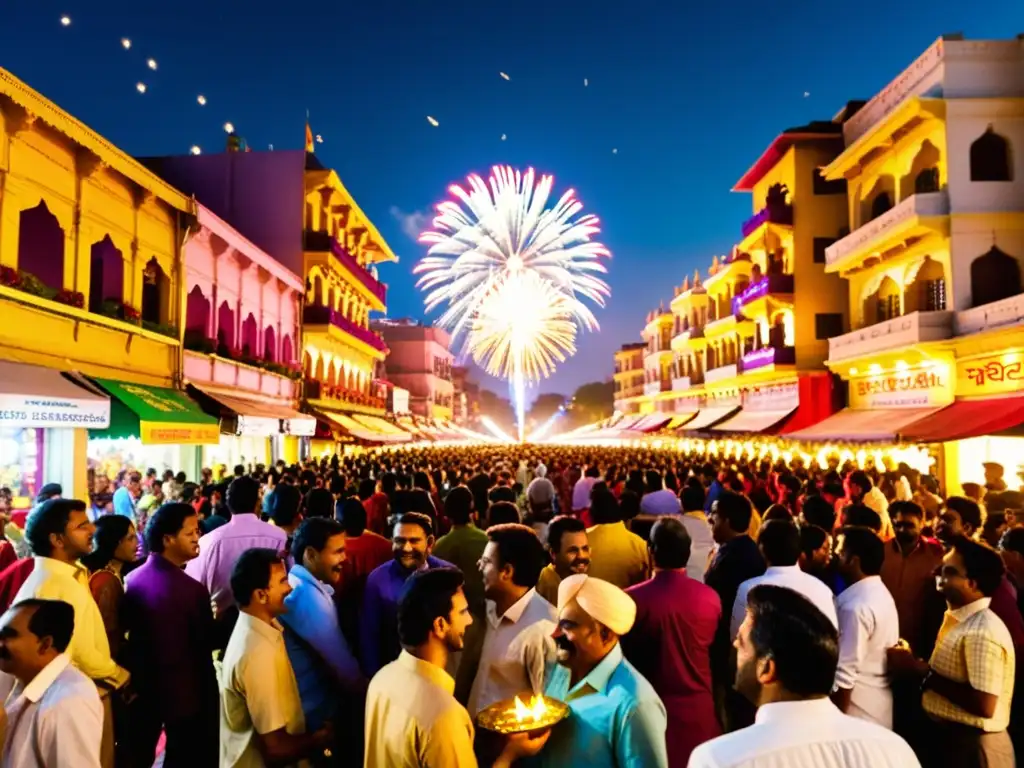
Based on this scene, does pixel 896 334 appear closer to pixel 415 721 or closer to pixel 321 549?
pixel 321 549

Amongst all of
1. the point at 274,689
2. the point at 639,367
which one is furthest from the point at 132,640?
the point at 639,367

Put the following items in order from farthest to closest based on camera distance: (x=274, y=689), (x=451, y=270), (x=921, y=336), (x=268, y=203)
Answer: (x=451, y=270) → (x=268, y=203) → (x=921, y=336) → (x=274, y=689)

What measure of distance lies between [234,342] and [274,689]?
739 inches

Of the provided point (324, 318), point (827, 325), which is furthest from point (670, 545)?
point (827, 325)

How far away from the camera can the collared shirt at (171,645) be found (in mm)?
4262

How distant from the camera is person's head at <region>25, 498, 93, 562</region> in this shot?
4.18 m

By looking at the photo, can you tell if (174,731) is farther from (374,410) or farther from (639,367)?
(639,367)

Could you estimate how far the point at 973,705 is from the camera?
142 inches

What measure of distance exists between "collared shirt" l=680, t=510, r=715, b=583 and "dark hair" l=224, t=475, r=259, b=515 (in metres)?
3.99

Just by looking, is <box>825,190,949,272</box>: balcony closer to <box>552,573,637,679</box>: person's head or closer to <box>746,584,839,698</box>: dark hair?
<box>552,573,637,679</box>: person's head

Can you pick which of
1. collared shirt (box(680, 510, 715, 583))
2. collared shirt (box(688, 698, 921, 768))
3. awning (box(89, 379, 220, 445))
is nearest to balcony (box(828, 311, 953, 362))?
collared shirt (box(680, 510, 715, 583))

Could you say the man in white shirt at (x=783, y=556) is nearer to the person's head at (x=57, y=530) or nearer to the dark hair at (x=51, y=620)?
the dark hair at (x=51, y=620)

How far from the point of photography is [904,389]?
2042cm

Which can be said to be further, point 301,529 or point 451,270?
point 451,270
